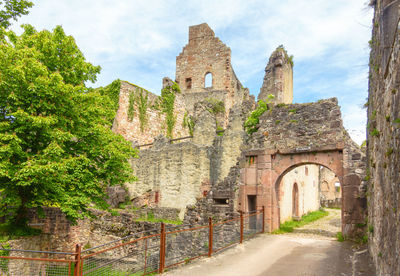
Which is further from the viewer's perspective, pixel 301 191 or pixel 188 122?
pixel 188 122

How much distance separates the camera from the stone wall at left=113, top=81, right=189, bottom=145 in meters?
22.9

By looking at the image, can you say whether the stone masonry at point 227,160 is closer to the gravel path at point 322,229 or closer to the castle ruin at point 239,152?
the castle ruin at point 239,152

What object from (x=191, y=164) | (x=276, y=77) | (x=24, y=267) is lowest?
(x=24, y=267)

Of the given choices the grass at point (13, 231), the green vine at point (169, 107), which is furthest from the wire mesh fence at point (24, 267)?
the green vine at point (169, 107)

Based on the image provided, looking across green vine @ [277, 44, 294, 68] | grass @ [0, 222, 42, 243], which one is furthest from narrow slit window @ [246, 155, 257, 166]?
green vine @ [277, 44, 294, 68]

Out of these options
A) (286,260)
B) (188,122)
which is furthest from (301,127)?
(188,122)

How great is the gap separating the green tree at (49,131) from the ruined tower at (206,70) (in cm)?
1997

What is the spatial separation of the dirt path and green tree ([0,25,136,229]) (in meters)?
5.48

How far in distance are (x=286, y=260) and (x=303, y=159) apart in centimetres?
465

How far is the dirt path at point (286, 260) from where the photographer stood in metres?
6.99

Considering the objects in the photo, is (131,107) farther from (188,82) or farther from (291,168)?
(291,168)

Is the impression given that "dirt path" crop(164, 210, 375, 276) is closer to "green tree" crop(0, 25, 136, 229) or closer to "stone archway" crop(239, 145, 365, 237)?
"stone archway" crop(239, 145, 365, 237)

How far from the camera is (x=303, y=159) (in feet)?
38.7

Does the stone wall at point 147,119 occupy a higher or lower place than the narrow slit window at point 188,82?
lower
